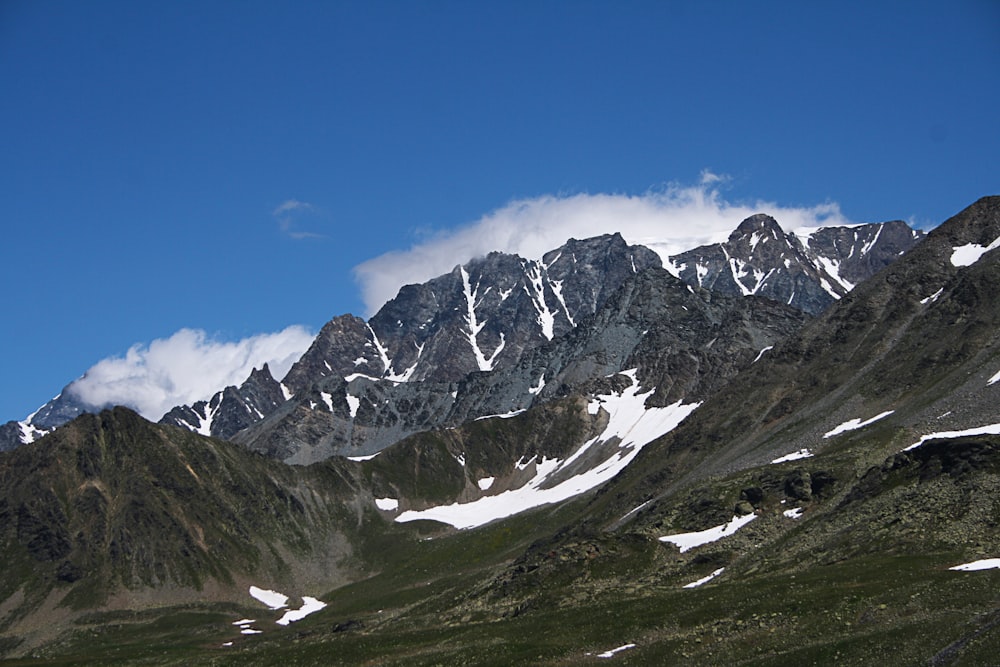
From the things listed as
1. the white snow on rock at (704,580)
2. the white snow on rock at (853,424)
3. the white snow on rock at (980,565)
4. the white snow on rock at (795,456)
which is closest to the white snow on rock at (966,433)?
the white snow on rock at (795,456)

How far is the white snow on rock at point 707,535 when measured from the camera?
13025 cm

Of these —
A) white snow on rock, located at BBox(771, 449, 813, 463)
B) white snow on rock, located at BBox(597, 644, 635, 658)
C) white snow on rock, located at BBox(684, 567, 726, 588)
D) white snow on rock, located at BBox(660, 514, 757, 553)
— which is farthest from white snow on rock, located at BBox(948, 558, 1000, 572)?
white snow on rock, located at BBox(771, 449, 813, 463)

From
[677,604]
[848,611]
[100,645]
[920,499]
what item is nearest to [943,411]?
[920,499]

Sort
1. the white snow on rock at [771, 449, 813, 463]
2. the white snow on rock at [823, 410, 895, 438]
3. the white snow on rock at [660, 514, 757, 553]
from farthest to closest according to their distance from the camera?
the white snow on rock at [823, 410, 895, 438], the white snow on rock at [771, 449, 813, 463], the white snow on rock at [660, 514, 757, 553]

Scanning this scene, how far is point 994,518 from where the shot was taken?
292 ft

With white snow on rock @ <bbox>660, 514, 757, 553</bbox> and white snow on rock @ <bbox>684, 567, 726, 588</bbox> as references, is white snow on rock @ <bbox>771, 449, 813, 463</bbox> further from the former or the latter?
white snow on rock @ <bbox>684, 567, 726, 588</bbox>

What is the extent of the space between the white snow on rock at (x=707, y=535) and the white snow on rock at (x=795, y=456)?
31.5m

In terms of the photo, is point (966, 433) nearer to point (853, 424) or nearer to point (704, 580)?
point (704, 580)

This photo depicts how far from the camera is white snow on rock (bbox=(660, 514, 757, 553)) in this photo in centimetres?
13025

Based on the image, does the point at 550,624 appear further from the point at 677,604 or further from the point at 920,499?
the point at 920,499

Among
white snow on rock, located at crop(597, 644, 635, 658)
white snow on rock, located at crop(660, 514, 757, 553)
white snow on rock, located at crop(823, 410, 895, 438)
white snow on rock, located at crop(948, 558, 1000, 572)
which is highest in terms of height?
white snow on rock, located at crop(823, 410, 895, 438)

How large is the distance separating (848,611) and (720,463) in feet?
429

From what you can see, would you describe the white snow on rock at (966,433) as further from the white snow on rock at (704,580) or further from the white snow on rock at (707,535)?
the white snow on rock at (704,580)

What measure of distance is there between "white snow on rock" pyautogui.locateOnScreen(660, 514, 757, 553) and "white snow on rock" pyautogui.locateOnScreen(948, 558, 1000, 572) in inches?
2128
